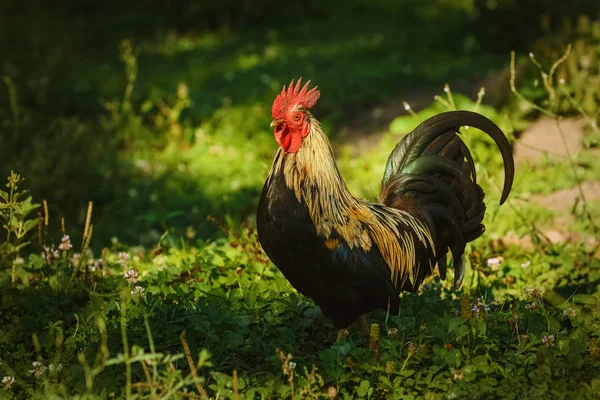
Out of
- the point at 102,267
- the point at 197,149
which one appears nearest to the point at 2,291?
the point at 102,267

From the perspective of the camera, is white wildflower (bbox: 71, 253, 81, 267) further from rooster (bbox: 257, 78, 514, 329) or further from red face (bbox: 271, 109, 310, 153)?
red face (bbox: 271, 109, 310, 153)

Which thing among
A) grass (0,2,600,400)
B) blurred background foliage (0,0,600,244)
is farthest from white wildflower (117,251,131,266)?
blurred background foliage (0,0,600,244)

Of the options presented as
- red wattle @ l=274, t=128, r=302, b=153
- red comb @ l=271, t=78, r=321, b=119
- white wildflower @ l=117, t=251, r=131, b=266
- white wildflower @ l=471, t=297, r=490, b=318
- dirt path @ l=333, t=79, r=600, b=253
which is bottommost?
white wildflower @ l=471, t=297, r=490, b=318

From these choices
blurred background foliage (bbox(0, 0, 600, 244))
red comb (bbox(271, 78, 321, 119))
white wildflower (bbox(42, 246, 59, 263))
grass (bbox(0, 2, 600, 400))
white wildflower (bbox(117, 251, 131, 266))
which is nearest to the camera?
grass (bbox(0, 2, 600, 400))

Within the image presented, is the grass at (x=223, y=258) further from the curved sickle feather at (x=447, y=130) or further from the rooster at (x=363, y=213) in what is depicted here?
the curved sickle feather at (x=447, y=130)

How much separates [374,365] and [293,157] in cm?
102

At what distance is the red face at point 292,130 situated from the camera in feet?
12.5

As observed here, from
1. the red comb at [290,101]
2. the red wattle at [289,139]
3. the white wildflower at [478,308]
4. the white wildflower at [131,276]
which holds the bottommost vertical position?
the white wildflower at [478,308]

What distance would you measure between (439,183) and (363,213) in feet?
1.71

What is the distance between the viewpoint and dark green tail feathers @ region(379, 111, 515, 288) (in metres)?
4.33

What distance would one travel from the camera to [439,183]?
14.3 feet

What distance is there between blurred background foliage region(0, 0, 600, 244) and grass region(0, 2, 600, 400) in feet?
0.11

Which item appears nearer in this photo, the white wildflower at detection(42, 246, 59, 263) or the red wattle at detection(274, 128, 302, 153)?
the red wattle at detection(274, 128, 302, 153)

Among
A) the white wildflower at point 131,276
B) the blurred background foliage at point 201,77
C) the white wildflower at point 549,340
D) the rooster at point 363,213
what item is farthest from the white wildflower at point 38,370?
the white wildflower at point 549,340
